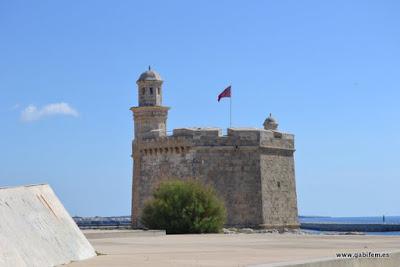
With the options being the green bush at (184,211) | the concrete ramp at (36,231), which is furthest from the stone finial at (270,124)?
the concrete ramp at (36,231)

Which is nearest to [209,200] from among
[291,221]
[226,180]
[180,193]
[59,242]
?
[180,193]

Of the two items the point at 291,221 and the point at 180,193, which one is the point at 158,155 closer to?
the point at 291,221

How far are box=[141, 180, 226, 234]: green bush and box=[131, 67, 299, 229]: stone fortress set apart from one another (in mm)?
7390

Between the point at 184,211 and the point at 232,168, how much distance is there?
9806mm

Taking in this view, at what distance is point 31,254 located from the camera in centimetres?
718

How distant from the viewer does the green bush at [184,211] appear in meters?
22.7

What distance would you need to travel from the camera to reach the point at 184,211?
2294 centimetres

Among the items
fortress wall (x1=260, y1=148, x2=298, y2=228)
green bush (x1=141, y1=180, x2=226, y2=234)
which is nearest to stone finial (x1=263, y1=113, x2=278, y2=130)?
fortress wall (x1=260, y1=148, x2=298, y2=228)

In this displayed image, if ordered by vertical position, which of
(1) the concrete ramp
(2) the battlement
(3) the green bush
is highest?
(2) the battlement

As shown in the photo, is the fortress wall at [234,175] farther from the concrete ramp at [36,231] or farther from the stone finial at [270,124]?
the concrete ramp at [36,231]

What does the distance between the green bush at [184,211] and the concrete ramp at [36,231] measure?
550 inches

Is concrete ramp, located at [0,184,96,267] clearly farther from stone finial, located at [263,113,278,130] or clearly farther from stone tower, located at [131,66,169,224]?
stone finial, located at [263,113,278,130]

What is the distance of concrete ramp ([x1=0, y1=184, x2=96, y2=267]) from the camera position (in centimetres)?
704

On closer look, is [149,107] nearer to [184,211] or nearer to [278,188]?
[278,188]
